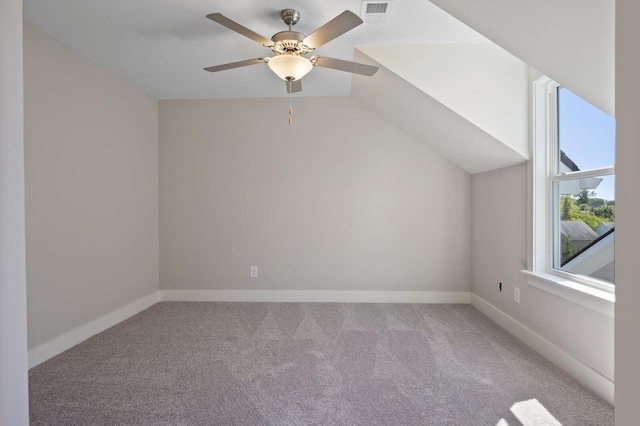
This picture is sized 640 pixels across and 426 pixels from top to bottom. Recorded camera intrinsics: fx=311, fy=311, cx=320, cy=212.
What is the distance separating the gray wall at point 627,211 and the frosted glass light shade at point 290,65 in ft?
5.64

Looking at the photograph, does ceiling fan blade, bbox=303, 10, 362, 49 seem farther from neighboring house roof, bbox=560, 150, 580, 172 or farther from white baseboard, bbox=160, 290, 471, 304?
white baseboard, bbox=160, 290, 471, 304

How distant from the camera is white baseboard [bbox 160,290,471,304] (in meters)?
3.51

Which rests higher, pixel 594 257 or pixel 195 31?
pixel 195 31

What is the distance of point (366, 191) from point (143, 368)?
2.62 metres

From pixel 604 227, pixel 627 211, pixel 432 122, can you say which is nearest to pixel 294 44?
pixel 432 122

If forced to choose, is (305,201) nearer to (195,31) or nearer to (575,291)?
(195,31)

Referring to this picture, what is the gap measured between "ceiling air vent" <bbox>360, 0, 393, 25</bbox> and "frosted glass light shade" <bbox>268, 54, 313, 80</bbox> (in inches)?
19.2

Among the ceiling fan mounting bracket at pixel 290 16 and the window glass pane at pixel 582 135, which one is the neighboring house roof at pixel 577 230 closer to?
the window glass pane at pixel 582 135

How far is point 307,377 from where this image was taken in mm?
1982

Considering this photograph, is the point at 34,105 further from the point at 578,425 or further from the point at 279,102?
the point at 578,425

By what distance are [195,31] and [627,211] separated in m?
2.60

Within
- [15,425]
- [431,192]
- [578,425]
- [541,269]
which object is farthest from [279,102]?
[578,425]

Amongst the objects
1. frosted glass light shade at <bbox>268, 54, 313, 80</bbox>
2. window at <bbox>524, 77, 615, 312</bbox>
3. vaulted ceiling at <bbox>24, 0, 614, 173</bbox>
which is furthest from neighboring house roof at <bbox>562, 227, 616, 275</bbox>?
frosted glass light shade at <bbox>268, 54, 313, 80</bbox>

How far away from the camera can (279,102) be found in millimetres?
3600
